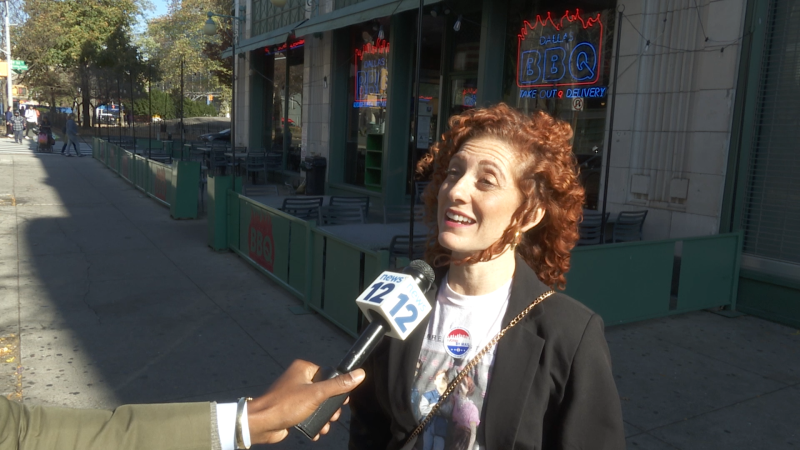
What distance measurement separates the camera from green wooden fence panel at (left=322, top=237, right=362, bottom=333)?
5871 millimetres

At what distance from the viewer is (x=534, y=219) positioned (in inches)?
81.4

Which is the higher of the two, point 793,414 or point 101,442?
point 101,442

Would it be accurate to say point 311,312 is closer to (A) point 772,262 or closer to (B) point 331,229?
(B) point 331,229

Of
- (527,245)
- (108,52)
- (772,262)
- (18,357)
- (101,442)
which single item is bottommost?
(18,357)

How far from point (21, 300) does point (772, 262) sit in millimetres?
8011

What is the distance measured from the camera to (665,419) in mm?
4617

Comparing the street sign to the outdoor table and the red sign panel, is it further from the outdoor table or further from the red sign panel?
the outdoor table

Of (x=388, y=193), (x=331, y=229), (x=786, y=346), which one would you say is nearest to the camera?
(x=786, y=346)

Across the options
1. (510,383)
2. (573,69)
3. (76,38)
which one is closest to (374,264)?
(510,383)

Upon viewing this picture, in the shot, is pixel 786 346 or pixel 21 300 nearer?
pixel 786 346

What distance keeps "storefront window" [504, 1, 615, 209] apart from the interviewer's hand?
8.24 m

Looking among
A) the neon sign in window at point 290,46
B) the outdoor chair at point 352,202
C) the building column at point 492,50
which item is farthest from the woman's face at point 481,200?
the neon sign in window at point 290,46

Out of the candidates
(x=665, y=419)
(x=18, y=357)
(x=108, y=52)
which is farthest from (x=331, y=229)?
(x=108, y=52)

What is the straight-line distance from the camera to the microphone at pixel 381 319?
5.32 ft
